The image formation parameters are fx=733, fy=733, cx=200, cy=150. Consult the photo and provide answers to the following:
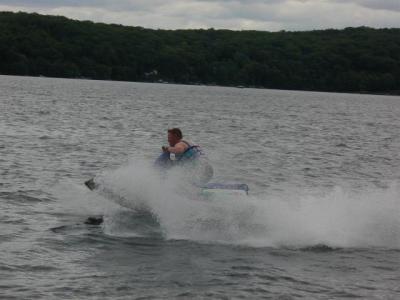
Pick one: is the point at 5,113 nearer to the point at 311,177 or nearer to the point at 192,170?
the point at 311,177

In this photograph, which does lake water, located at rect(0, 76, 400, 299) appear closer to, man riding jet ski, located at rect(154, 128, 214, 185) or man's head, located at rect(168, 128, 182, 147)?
Result: man riding jet ski, located at rect(154, 128, 214, 185)

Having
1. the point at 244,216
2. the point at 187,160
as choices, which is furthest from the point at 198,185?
the point at 244,216

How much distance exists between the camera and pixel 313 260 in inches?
596

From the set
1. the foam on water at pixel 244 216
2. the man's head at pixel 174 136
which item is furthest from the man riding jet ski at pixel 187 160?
the foam on water at pixel 244 216

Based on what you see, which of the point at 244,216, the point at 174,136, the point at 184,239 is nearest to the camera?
the point at 184,239

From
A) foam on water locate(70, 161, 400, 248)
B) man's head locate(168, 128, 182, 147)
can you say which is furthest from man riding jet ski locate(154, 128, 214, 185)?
foam on water locate(70, 161, 400, 248)

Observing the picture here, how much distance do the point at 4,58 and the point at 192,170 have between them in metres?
171

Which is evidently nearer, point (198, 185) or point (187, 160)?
point (198, 185)

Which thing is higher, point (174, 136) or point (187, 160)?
point (174, 136)

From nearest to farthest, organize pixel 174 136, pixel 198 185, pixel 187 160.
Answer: pixel 198 185
pixel 187 160
pixel 174 136

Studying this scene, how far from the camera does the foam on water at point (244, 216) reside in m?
16.7

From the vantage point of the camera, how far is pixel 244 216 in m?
17.1

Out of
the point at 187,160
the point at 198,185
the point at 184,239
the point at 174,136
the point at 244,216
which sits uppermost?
the point at 174,136

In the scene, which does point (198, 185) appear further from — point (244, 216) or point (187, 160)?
point (244, 216)
